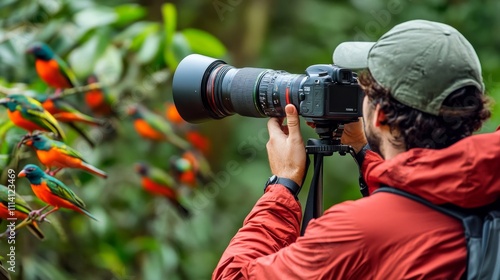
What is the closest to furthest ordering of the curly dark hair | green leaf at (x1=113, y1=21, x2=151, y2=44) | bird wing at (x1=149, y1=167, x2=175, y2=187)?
the curly dark hair
green leaf at (x1=113, y1=21, x2=151, y2=44)
bird wing at (x1=149, y1=167, x2=175, y2=187)

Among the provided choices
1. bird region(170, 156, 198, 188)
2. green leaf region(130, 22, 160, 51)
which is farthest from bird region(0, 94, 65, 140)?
bird region(170, 156, 198, 188)

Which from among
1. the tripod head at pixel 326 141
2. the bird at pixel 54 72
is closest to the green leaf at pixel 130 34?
the bird at pixel 54 72

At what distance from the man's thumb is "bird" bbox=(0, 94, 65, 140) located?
60 centimetres

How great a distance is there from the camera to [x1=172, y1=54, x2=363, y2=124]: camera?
178 centimetres

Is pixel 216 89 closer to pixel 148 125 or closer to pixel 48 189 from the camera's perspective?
pixel 48 189

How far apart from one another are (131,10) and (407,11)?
95.9 inches

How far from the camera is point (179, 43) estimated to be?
133 inches

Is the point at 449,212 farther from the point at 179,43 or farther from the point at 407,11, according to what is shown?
the point at 407,11

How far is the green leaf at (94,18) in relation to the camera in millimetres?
3242

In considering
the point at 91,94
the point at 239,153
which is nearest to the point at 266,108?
the point at 91,94

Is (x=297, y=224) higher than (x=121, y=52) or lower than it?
lower

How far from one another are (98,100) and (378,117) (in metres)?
1.92

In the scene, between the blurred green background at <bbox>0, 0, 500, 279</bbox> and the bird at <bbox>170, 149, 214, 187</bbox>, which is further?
the bird at <bbox>170, 149, 214, 187</bbox>

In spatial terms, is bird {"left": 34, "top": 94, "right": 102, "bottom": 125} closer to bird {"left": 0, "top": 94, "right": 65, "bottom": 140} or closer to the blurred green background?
the blurred green background
